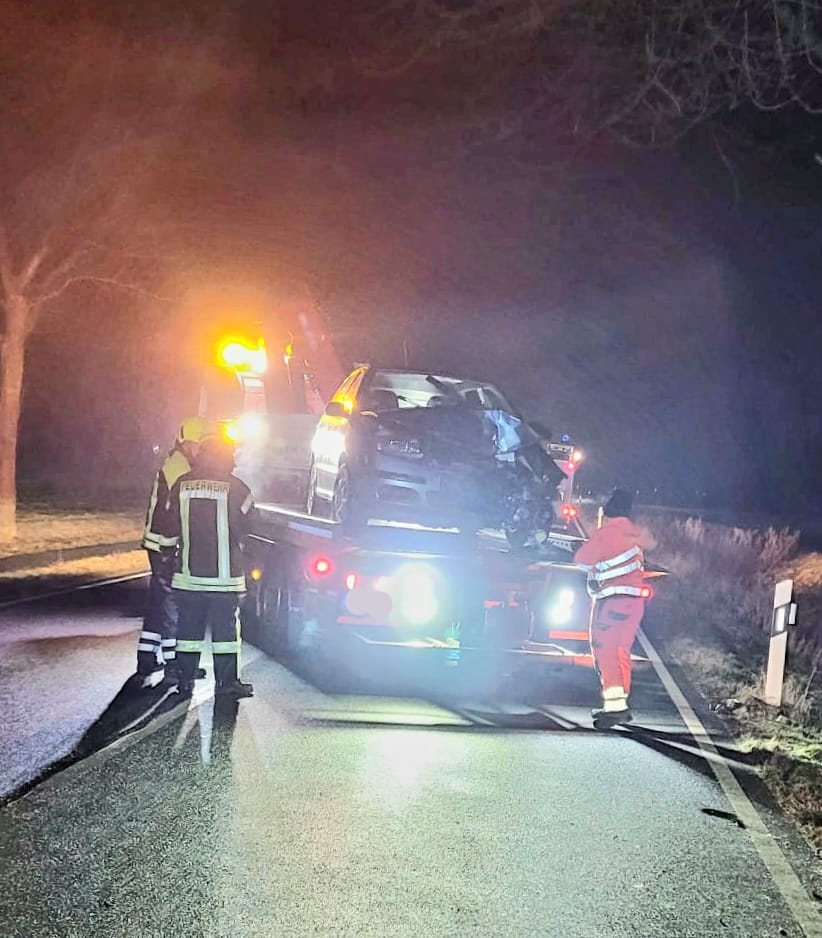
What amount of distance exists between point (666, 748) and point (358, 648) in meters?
2.37

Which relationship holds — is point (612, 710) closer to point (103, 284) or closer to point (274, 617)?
point (274, 617)

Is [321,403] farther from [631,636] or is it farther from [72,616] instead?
[631,636]

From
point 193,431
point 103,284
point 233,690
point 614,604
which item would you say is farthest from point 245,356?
point 103,284

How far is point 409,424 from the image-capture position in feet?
27.2

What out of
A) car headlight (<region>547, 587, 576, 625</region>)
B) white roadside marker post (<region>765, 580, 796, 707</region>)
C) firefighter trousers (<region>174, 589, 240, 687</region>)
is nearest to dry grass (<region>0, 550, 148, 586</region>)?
firefighter trousers (<region>174, 589, 240, 687</region>)

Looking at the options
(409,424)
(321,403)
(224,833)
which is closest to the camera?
(224,833)

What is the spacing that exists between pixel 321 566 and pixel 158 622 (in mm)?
1270

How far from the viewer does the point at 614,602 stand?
22.8 ft

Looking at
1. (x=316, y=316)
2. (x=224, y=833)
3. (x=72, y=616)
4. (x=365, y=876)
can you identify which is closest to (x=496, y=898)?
(x=365, y=876)

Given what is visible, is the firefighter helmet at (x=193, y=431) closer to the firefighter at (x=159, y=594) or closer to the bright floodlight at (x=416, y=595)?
the firefighter at (x=159, y=594)

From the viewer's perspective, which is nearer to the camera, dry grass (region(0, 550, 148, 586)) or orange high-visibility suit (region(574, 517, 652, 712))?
orange high-visibility suit (region(574, 517, 652, 712))

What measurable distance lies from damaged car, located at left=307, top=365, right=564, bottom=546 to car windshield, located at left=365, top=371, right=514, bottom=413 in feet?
0.76

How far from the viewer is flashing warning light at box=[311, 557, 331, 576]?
24.3 feet

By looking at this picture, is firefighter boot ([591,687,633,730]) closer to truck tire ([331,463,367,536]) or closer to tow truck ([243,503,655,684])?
tow truck ([243,503,655,684])
